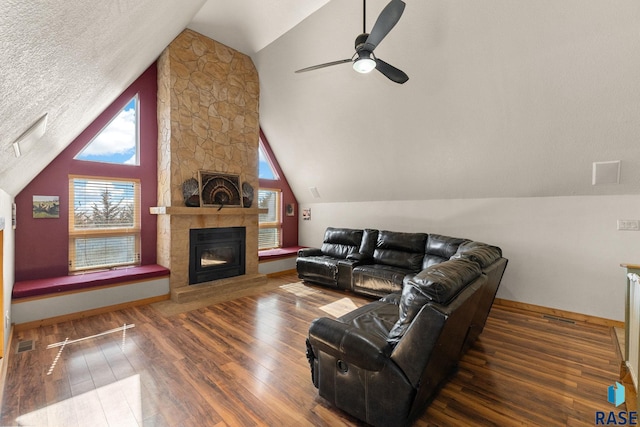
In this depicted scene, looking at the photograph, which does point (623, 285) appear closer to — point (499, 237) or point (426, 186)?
point (499, 237)

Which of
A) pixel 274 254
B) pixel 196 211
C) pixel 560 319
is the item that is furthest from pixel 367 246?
pixel 196 211

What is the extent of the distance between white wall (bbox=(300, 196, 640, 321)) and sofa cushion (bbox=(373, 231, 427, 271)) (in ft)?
1.85

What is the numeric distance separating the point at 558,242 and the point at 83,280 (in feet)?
21.6

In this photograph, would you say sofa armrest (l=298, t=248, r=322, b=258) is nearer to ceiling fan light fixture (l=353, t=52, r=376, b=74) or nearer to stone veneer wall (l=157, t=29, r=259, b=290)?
stone veneer wall (l=157, t=29, r=259, b=290)

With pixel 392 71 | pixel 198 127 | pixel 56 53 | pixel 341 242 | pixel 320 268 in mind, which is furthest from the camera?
pixel 341 242

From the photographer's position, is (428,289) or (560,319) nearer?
(428,289)

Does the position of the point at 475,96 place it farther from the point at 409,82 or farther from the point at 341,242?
the point at 341,242

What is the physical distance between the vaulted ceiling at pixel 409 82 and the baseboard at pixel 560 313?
5.37ft

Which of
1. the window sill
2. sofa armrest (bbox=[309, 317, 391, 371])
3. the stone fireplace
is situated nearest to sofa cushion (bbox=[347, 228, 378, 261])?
the window sill

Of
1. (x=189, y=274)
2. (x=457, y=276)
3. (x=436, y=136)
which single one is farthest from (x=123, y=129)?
(x=457, y=276)

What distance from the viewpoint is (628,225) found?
350cm

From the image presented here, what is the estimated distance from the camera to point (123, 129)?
4.64 meters

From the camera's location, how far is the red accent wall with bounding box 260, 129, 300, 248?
265 inches

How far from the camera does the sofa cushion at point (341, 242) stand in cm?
560
